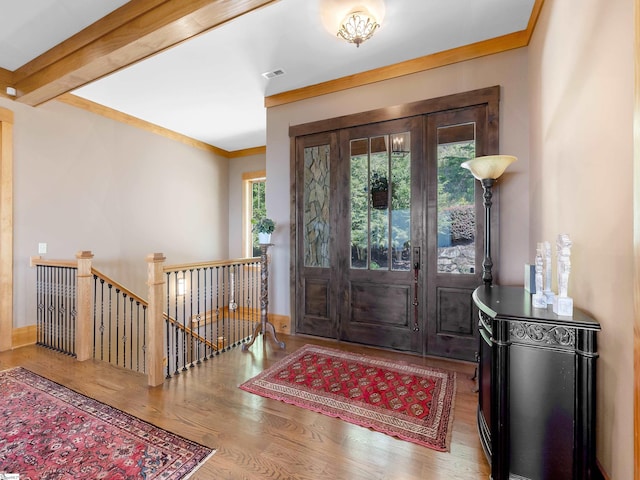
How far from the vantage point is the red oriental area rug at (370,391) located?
6.61 feet

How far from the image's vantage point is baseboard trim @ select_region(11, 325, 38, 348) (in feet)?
11.2

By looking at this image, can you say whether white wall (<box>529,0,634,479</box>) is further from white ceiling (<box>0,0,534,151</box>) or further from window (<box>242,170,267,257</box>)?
window (<box>242,170,267,257</box>)

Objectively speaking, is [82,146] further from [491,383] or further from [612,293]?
[612,293]

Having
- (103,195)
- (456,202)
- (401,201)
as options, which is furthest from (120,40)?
(456,202)

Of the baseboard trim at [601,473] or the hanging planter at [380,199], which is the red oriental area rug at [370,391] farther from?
the hanging planter at [380,199]

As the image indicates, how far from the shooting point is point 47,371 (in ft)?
9.31

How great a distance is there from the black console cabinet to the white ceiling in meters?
2.49

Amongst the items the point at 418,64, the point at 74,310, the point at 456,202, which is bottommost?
the point at 74,310

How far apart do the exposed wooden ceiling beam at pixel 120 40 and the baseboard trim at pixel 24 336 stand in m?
2.61

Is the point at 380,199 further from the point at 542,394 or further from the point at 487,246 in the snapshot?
the point at 542,394

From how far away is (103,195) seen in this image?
4285 millimetres

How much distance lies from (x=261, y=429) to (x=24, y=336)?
11.1 feet

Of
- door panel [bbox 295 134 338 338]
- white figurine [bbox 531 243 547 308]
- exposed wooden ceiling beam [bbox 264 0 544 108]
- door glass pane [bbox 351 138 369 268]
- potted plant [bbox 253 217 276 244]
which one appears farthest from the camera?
door panel [bbox 295 134 338 338]

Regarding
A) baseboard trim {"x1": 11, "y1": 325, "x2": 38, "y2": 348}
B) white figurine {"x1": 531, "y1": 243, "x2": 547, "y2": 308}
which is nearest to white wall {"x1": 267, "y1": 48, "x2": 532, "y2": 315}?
white figurine {"x1": 531, "y1": 243, "x2": 547, "y2": 308}
